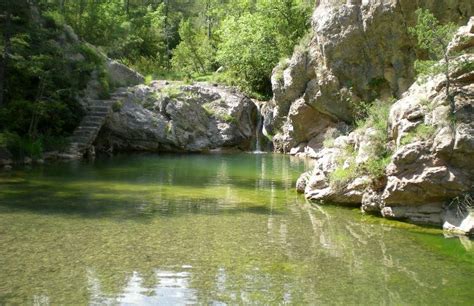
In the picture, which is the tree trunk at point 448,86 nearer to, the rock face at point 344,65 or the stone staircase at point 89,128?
the rock face at point 344,65

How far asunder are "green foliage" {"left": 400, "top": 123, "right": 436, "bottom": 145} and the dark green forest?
58.3 ft

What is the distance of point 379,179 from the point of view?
1462 cm

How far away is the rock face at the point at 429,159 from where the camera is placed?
13.1 m

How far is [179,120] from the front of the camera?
37.7 meters

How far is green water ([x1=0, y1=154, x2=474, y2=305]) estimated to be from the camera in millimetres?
8070

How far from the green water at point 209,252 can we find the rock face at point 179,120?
698 inches

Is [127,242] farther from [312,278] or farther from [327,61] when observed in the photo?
[327,61]

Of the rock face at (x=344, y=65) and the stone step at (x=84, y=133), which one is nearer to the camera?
the rock face at (x=344, y=65)

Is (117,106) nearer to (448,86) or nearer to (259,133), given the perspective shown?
(259,133)

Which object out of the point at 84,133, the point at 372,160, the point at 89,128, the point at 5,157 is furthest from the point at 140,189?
the point at 89,128

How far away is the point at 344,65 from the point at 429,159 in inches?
779

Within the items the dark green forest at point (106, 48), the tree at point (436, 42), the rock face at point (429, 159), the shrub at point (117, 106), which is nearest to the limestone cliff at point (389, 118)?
the rock face at point (429, 159)

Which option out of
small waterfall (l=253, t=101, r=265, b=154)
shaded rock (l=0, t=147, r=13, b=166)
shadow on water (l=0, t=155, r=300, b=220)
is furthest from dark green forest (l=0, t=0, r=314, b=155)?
shadow on water (l=0, t=155, r=300, b=220)

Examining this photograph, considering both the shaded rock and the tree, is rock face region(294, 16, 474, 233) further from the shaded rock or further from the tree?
the shaded rock
